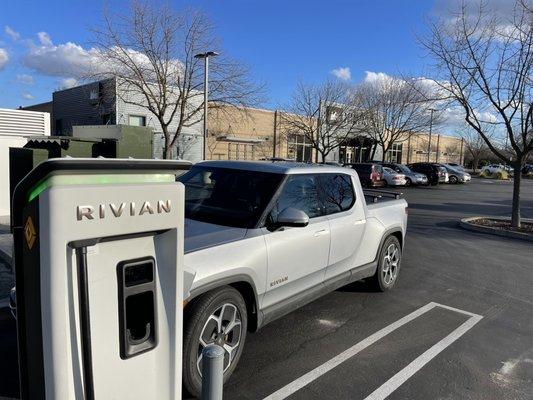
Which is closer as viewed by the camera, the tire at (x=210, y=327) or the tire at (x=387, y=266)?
the tire at (x=210, y=327)

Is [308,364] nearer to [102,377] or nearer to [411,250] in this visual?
[102,377]

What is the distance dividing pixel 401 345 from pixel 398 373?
586 mm

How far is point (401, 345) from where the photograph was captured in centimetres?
432

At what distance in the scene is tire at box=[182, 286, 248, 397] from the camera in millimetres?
3059

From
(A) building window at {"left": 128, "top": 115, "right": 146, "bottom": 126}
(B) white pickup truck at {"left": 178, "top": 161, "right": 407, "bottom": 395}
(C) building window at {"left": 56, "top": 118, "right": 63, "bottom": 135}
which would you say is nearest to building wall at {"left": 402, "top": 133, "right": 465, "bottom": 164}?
(A) building window at {"left": 128, "top": 115, "right": 146, "bottom": 126}

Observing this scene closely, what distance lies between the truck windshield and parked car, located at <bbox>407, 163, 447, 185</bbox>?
105 feet

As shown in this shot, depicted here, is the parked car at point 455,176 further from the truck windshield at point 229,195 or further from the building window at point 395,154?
the truck windshield at point 229,195

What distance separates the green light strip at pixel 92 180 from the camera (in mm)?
1631

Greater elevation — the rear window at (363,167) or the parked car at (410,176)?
the rear window at (363,167)

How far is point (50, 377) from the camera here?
5.67 feet

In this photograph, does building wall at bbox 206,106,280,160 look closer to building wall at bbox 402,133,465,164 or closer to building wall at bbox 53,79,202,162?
building wall at bbox 53,79,202,162

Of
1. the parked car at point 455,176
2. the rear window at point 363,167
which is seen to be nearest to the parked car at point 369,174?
the rear window at point 363,167

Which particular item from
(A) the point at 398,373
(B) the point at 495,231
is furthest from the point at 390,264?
(B) the point at 495,231

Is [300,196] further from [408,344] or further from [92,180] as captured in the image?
[92,180]
